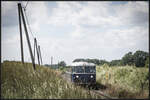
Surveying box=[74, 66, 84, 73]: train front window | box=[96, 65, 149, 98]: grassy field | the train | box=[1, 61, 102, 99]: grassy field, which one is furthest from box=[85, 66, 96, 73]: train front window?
box=[1, 61, 102, 99]: grassy field

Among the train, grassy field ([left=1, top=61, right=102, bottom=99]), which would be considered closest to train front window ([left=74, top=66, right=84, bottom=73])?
the train

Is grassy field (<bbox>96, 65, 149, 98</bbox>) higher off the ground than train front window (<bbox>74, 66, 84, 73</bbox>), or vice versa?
train front window (<bbox>74, 66, 84, 73</bbox>)

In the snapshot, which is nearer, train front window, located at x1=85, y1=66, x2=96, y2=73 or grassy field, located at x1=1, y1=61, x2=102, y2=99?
grassy field, located at x1=1, y1=61, x2=102, y2=99

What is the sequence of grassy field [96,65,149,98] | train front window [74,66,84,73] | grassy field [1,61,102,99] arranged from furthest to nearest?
train front window [74,66,84,73] → grassy field [96,65,149,98] → grassy field [1,61,102,99]

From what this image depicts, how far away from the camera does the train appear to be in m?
17.6

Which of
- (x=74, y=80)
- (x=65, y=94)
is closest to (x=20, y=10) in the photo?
(x=74, y=80)

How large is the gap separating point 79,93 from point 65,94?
81 centimetres

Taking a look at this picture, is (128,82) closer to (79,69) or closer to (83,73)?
(83,73)

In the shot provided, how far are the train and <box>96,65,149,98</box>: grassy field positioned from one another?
1.68 m

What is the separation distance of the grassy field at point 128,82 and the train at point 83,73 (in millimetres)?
1677

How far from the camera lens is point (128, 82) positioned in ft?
55.3

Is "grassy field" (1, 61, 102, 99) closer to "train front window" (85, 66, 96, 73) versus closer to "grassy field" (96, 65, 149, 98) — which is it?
"grassy field" (96, 65, 149, 98)

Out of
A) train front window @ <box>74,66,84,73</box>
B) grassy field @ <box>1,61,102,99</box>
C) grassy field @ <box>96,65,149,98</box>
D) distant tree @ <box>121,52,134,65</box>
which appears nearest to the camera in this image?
grassy field @ <box>1,61,102,99</box>

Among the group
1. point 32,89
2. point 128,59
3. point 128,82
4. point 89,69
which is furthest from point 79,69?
point 128,59
